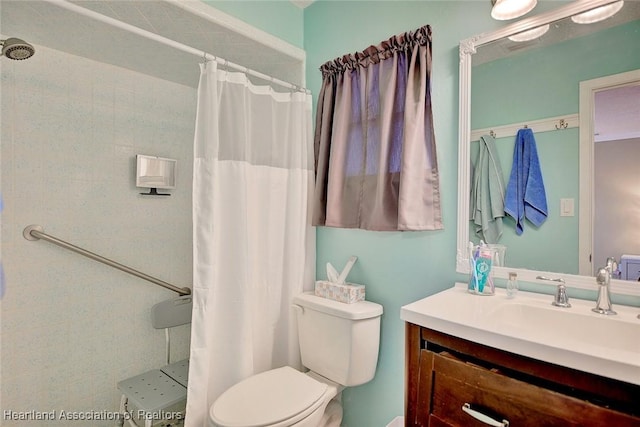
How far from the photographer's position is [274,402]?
1.21 meters

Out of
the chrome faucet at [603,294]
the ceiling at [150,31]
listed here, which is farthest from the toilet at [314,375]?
the ceiling at [150,31]

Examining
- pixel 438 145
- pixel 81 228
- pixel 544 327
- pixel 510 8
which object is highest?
pixel 510 8

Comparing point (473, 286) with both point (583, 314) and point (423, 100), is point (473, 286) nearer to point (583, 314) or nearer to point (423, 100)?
point (583, 314)

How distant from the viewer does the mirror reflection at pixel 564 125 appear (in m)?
0.95

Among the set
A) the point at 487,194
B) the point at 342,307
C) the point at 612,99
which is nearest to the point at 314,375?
the point at 342,307

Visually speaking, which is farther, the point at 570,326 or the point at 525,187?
the point at 525,187

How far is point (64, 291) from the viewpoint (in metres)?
1.66

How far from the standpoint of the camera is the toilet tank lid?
1364mm

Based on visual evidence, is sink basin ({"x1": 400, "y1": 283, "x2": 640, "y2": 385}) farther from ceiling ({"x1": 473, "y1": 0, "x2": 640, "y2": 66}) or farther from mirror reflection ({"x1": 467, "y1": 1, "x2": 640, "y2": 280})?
ceiling ({"x1": 473, "y1": 0, "x2": 640, "y2": 66})

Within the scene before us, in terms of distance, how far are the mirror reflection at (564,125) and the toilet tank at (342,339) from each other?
0.57 meters

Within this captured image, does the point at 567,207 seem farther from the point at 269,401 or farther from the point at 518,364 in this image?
the point at 269,401

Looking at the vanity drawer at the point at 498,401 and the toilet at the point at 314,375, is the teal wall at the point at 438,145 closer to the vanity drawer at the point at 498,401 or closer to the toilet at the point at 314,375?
the toilet at the point at 314,375

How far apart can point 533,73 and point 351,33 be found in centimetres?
93

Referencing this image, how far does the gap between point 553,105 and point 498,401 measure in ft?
3.16
